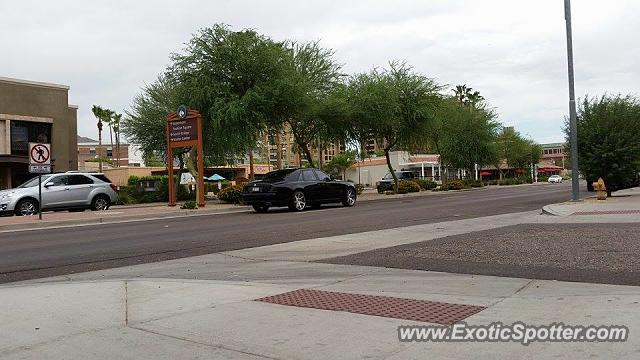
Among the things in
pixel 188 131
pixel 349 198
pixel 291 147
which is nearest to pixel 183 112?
pixel 188 131

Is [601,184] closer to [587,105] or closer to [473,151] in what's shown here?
[587,105]

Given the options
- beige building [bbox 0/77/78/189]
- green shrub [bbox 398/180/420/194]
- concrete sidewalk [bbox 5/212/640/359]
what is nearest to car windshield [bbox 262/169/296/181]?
concrete sidewalk [bbox 5/212/640/359]

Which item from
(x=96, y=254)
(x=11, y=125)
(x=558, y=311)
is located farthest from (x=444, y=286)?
(x=11, y=125)

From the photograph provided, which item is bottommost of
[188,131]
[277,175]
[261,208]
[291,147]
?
[261,208]

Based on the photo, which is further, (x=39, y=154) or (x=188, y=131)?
(x=188, y=131)

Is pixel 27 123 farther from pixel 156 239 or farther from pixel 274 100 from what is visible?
pixel 156 239

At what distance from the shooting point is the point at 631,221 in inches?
532

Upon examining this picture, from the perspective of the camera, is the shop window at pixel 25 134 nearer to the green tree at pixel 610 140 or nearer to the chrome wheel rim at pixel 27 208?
the chrome wheel rim at pixel 27 208

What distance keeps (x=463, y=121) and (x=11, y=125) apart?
3553 centimetres

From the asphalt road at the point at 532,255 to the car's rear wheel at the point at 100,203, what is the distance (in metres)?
17.5

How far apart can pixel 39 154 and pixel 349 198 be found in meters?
11.7

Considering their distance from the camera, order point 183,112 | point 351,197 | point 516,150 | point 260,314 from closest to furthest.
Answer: point 260,314 → point 351,197 → point 183,112 → point 516,150

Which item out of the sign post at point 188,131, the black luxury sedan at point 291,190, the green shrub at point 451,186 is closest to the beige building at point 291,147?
the green shrub at point 451,186

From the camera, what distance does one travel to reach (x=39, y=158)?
19.6 m
